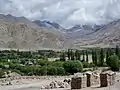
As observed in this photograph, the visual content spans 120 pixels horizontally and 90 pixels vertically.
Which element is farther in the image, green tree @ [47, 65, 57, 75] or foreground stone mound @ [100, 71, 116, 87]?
green tree @ [47, 65, 57, 75]

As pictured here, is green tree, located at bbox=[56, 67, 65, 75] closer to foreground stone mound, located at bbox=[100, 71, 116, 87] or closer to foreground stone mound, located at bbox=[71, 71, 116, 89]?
foreground stone mound, located at bbox=[71, 71, 116, 89]

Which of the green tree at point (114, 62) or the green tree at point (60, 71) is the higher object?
the green tree at point (114, 62)

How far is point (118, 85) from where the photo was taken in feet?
125

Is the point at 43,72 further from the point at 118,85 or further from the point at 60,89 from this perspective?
the point at 118,85

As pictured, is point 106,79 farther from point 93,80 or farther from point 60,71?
point 60,71

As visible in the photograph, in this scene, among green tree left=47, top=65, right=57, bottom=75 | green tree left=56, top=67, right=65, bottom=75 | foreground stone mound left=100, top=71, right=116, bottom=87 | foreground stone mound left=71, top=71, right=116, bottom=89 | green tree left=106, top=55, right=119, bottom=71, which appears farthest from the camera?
green tree left=106, top=55, right=119, bottom=71

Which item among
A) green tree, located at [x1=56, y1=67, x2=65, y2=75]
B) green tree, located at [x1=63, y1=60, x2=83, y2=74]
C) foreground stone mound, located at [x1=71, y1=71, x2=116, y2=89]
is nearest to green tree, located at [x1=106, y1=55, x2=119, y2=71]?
green tree, located at [x1=63, y1=60, x2=83, y2=74]

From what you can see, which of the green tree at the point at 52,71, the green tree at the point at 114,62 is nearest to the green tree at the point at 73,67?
the green tree at the point at 52,71

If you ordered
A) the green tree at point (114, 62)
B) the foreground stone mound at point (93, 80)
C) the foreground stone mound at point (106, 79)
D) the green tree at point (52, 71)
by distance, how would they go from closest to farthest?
the foreground stone mound at point (106, 79)
the foreground stone mound at point (93, 80)
the green tree at point (52, 71)
the green tree at point (114, 62)

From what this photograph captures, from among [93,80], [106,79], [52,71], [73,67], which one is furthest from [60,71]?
[106,79]

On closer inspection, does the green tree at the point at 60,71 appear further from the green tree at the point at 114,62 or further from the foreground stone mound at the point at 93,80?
the foreground stone mound at the point at 93,80

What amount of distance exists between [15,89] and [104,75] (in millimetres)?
23342

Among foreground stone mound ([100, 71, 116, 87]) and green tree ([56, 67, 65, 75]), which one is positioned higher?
foreground stone mound ([100, 71, 116, 87])

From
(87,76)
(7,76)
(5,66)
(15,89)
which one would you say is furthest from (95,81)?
(5,66)
